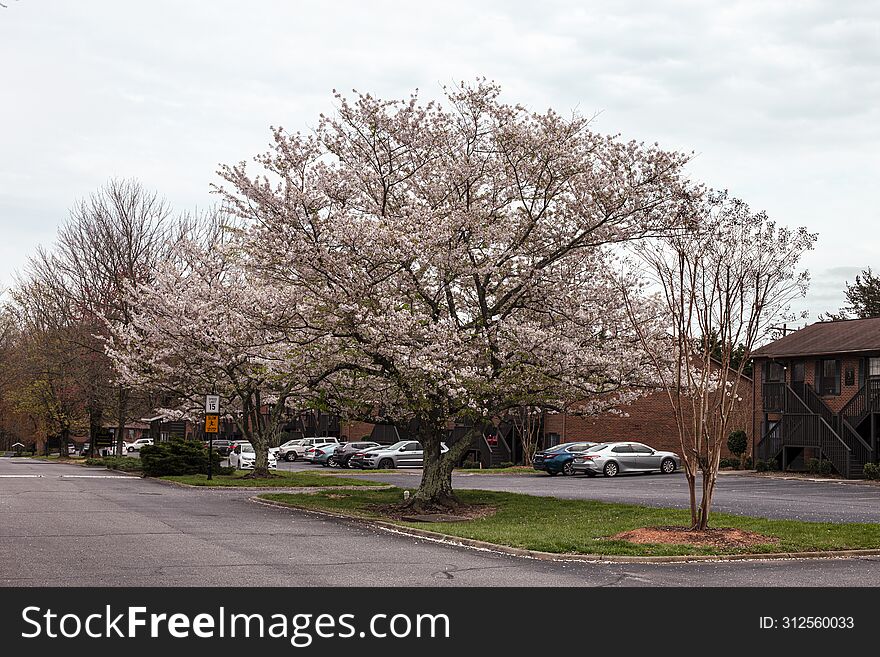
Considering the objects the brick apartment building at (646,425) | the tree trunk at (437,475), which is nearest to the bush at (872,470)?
the brick apartment building at (646,425)

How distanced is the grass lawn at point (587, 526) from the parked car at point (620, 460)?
46.9ft

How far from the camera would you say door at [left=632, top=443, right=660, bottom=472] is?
3872 cm

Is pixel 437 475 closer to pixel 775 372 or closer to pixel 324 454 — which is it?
pixel 775 372

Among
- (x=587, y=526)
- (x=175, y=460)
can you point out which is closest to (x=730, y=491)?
(x=587, y=526)

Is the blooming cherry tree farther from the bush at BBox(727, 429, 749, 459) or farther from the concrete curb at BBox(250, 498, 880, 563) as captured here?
the bush at BBox(727, 429, 749, 459)

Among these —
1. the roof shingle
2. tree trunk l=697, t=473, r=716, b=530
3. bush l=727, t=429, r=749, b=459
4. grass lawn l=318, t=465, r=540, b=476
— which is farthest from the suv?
tree trunk l=697, t=473, r=716, b=530

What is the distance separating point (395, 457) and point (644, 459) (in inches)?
470

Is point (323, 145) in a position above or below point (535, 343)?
above

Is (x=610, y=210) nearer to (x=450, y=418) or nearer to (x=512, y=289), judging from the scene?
(x=512, y=289)

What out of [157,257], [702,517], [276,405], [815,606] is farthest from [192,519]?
[157,257]

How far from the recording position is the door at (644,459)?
38.7 metres

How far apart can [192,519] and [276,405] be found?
582 inches

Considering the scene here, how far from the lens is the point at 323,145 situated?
20.2 m

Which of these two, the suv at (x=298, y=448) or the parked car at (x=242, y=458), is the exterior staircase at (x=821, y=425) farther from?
the suv at (x=298, y=448)
